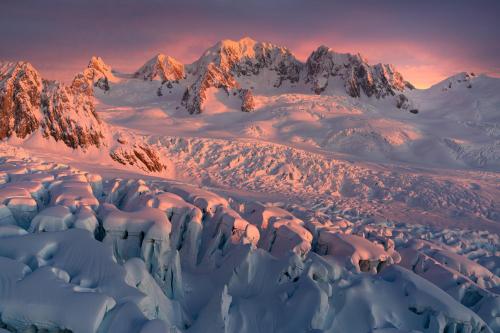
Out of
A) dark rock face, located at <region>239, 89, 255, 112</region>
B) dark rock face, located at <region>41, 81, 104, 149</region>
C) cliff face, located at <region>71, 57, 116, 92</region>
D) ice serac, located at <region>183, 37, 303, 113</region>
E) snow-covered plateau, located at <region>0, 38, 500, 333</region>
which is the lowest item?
snow-covered plateau, located at <region>0, 38, 500, 333</region>

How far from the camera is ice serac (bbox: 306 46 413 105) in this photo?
7106 centimetres

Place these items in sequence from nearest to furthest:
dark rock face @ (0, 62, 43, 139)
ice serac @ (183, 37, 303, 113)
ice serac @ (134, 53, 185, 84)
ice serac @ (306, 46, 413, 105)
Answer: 1. dark rock face @ (0, 62, 43, 139)
2. ice serac @ (306, 46, 413, 105)
3. ice serac @ (183, 37, 303, 113)
4. ice serac @ (134, 53, 185, 84)

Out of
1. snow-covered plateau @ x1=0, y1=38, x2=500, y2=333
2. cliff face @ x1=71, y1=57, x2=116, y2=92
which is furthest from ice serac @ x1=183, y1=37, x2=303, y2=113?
snow-covered plateau @ x1=0, y1=38, x2=500, y2=333

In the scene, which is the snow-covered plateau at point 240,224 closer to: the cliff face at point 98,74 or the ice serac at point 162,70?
the cliff face at point 98,74

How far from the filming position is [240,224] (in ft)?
41.6

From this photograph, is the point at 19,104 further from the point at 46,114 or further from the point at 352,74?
the point at 352,74

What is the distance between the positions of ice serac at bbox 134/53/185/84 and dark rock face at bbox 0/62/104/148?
62.6 m

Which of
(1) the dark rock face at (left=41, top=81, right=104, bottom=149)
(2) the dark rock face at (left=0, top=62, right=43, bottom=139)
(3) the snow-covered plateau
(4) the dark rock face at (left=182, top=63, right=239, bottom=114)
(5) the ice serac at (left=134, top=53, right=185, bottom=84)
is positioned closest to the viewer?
(3) the snow-covered plateau

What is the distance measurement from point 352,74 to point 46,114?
5591 centimetres

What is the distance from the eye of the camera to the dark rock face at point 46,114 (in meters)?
25.2

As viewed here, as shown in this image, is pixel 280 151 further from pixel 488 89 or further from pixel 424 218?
pixel 488 89

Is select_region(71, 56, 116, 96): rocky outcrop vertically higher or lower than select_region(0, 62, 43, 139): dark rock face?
higher

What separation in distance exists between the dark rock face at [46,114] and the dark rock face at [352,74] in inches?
2055

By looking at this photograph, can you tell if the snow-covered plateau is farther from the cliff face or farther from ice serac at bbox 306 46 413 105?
the cliff face
